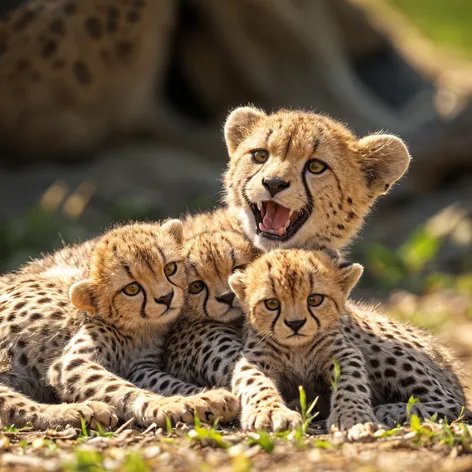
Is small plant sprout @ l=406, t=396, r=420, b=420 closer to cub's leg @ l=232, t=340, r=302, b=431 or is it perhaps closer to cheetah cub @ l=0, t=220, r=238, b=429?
cub's leg @ l=232, t=340, r=302, b=431

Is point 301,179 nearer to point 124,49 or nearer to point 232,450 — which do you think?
point 232,450

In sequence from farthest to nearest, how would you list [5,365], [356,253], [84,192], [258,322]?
[84,192]
[356,253]
[5,365]
[258,322]

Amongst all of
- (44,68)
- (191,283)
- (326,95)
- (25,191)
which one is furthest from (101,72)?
(191,283)

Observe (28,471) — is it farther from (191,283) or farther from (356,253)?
(356,253)

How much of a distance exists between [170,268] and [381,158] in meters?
1.44

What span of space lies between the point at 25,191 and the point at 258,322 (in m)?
6.73

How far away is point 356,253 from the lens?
9.98 metres

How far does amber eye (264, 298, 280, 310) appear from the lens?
4496 mm

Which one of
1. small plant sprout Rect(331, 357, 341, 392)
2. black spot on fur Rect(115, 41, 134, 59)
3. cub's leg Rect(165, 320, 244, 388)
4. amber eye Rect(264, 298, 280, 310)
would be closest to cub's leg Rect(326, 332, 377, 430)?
small plant sprout Rect(331, 357, 341, 392)

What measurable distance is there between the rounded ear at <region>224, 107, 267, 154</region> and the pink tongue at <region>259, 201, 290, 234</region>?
61 centimetres

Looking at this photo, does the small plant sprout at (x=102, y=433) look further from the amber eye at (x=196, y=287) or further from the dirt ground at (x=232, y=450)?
the amber eye at (x=196, y=287)

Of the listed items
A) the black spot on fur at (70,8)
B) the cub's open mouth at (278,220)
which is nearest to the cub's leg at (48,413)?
the cub's open mouth at (278,220)

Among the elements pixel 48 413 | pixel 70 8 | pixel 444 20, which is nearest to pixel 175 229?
pixel 48 413

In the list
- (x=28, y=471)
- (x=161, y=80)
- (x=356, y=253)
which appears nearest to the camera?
(x=28, y=471)
